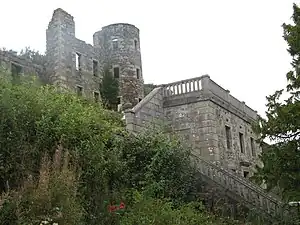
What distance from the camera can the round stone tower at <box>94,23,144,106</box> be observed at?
32594 millimetres

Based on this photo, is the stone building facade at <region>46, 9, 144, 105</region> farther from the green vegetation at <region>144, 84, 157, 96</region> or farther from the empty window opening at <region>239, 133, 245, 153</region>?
the empty window opening at <region>239, 133, 245, 153</region>

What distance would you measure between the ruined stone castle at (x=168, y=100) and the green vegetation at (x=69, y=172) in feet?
10.6

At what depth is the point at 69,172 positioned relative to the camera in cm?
987

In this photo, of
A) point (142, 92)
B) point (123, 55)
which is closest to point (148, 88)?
point (142, 92)

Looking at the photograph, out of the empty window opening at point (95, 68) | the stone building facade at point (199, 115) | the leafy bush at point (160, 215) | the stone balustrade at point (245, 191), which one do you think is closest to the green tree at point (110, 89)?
the empty window opening at point (95, 68)

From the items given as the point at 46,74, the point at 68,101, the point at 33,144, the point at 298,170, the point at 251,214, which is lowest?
the point at 251,214

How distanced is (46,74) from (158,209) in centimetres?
1923

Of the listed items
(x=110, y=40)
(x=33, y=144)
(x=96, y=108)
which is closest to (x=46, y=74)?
(x=110, y=40)

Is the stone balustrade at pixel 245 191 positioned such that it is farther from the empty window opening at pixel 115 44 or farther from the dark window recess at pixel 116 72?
the empty window opening at pixel 115 44

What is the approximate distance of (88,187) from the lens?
1129 cm

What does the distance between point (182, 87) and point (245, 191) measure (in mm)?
8189

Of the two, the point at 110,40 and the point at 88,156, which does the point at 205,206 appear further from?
the point at 110,40

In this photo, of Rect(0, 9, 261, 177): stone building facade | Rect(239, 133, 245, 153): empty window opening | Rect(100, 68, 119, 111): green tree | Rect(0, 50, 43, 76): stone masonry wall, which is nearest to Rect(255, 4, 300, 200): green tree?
Rect(0, 9, 261, 177): stone building facade

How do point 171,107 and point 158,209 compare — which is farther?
point 171,107
